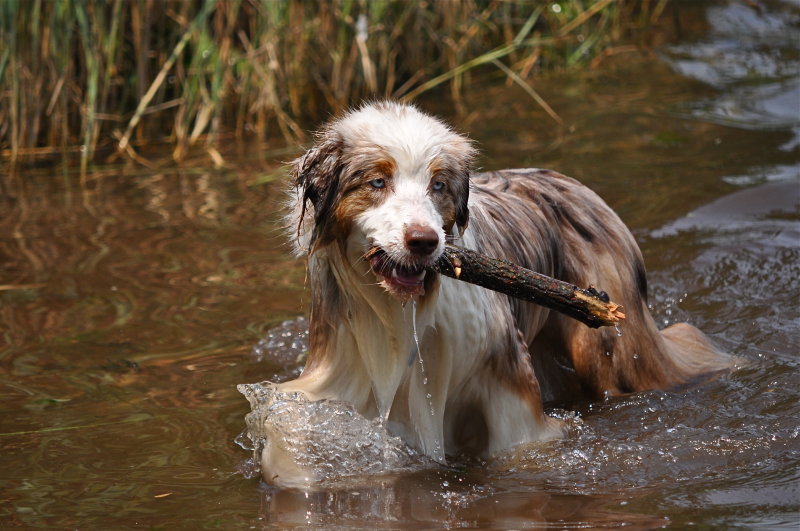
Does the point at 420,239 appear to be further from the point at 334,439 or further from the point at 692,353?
the point at 692,353

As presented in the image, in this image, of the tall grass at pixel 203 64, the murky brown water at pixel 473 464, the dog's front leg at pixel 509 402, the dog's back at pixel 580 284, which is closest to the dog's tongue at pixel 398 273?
the dog's front leg at pixel 509 402

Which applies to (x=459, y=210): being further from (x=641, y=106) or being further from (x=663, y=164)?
(x=641, y=106)

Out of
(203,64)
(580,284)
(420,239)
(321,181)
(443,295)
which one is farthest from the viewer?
(203,64)

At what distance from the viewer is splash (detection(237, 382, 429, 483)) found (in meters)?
4.48

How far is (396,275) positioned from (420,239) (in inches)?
9.2

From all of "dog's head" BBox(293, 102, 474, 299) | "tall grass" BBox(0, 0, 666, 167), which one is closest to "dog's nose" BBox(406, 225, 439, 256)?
"dog's head" BBox(293, 102, 474, 299)

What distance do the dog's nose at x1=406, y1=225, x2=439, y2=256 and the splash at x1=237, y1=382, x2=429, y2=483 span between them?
91 cm

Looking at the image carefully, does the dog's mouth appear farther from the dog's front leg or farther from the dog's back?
the dog's back

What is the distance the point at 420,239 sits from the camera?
386 cm

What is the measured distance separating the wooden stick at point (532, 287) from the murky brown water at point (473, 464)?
0.59 metres

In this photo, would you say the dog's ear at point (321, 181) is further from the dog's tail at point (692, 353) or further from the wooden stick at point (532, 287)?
the dog's tail at point (692, 353)

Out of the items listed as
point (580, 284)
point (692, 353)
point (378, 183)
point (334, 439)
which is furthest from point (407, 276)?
point (692, 353)

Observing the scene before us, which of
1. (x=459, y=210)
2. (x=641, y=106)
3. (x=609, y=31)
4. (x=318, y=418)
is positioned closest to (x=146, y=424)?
(x=318, y=418)

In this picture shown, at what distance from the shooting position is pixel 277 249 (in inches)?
285
